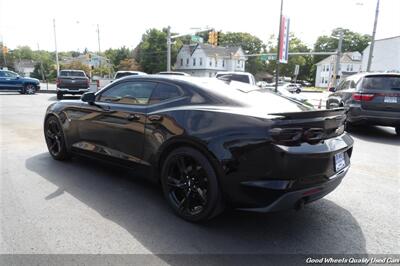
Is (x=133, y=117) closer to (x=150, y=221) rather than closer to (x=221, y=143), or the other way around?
(x=150, y=221)

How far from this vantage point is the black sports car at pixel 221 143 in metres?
2.80

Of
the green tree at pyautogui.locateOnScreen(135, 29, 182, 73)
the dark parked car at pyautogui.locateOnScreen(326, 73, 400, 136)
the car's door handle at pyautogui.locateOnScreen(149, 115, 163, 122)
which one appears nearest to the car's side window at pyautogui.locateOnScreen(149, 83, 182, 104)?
the car's door handle at pyautogui.locateOnScreen(149, 115, 163, 122)

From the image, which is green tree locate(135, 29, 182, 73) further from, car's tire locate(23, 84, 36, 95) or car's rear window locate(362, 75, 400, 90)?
car's rear window locate(362, 75, 400, 90)

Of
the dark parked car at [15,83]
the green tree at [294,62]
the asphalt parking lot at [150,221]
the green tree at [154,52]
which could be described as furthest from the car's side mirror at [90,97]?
the green tree at [294,62]

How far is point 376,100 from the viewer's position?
7.95 meters

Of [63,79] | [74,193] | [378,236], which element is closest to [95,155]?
[74,193]

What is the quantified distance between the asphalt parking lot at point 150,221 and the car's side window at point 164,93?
48.6 inches

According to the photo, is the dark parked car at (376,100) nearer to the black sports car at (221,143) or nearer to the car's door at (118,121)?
the black sports car at (221,143)

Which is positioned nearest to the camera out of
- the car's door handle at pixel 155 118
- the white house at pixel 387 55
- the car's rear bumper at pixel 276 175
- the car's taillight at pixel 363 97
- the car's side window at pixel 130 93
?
the car's rear bumper at pixel 276 175

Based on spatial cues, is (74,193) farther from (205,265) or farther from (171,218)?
(205,265)

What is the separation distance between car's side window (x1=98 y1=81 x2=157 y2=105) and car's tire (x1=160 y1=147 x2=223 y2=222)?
948 mm

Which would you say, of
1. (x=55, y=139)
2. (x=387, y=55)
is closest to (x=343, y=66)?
(x=387, y=55)

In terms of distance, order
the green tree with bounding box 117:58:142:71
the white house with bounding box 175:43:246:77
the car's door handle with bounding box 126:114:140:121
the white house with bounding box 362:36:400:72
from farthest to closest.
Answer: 1. the white house with bounding box 175:43:246:77
2. the green tree with bounding box 117:58:142:71
3. the white house with bounding box 362:36:400:72
4. the car's door handle with bounding box 126:114:140:121

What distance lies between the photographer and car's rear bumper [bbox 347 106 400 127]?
782 centimetres
